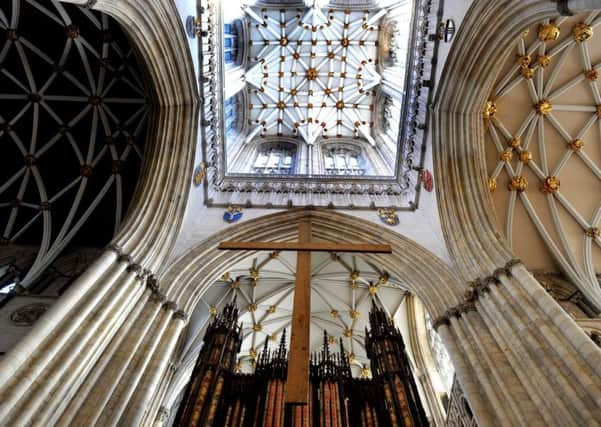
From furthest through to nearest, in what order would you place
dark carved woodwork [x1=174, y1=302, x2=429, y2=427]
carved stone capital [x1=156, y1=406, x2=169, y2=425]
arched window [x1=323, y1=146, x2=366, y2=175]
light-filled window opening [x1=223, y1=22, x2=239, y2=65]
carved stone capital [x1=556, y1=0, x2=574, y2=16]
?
1. light-filled window opening [x1=223, y1=22, x2=239, y2=65]
2. arched window [x1=323, y1=146, x2=366, y2=175]
3. carved stone capital [x1=156, y1=406, x2=169, y2=425]
4. dark carved woodwork [x1=174, y1=302, x2=429, y2=427]
5. carved stone capital [x1=556, y1=0, x2=574, y2=16]

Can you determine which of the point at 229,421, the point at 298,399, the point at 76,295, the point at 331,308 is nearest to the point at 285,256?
the point at 331,308

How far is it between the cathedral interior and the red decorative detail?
0.06 meters

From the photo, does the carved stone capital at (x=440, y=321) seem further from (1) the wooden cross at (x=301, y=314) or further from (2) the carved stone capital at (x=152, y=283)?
(2) the carved stone capital at (x=152, y=283)

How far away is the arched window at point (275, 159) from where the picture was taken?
1439 centimetres

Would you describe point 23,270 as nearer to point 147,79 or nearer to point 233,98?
point 147,79

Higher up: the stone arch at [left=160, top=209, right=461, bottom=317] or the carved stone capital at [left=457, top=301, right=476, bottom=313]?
the stone arch at [left=160, top=209, right=461, bottom=317]

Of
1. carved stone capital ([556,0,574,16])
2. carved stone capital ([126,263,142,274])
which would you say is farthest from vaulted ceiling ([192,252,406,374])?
carved stone capital ([556,0,574,16])

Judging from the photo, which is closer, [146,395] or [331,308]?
[146,395]

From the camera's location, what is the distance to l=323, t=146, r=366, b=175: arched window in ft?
46.9

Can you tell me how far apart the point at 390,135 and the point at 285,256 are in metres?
7.61

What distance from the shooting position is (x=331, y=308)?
12.5 meters

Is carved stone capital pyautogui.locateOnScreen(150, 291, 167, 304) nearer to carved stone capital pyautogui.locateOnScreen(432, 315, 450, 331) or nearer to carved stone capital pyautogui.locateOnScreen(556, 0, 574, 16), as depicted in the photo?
carved stone capital pyautogui.locateOnScreen(432, 315, 450, 331)

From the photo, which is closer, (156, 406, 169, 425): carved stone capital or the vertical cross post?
the vertical cross post

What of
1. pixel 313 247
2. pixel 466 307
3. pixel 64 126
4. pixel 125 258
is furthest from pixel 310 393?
pixel 64 126
